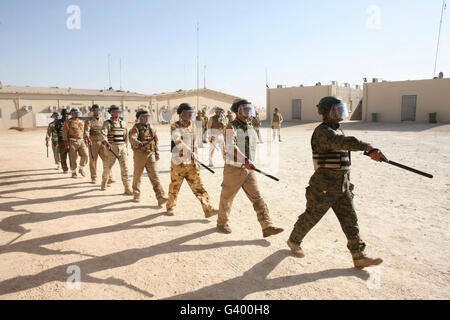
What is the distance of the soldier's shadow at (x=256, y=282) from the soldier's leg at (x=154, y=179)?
2931 millimetres

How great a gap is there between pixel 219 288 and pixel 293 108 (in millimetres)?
30444

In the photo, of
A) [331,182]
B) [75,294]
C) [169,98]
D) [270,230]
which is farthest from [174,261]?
[169,98]

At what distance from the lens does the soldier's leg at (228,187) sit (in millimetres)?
4461

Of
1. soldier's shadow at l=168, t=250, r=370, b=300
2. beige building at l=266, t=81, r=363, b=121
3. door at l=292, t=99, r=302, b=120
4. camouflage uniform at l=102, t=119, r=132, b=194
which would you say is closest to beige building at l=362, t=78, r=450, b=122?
beige building at l=266, t=81, r=363, b=121

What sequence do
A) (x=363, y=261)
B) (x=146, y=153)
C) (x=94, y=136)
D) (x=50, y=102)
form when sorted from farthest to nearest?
(x=50, y=102) → (x=94, y=136) → (x=146, y=153) → (x=363, y=261)

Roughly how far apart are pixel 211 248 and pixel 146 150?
2.76 metres

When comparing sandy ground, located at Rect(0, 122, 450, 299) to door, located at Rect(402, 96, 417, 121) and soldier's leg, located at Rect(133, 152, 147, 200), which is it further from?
door, located at Rect(402, 96, 417, 121)

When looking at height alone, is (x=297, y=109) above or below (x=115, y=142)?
above

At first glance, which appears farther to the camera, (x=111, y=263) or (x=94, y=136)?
(x=94, y=136)

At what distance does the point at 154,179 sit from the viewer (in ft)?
19.9

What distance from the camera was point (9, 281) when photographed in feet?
11.1

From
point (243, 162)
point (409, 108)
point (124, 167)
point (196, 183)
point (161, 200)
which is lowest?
point (161, 200)

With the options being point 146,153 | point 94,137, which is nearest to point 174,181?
point 146,153

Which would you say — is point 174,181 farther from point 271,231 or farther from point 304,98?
point 304,98
